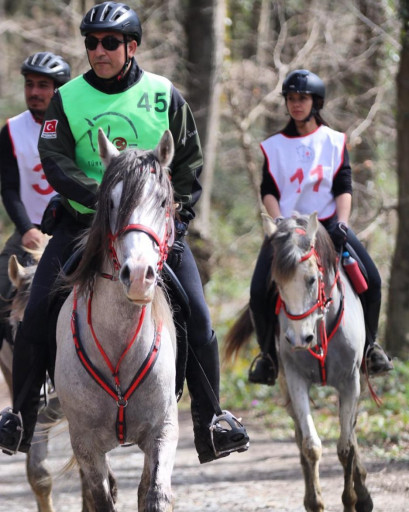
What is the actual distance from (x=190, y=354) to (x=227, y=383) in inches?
292

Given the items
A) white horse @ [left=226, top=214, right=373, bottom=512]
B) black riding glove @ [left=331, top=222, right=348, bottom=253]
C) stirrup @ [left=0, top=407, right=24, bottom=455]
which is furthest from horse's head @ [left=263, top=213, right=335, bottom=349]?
stirrup @ [left=0, top=407, right=24, bottom=455]

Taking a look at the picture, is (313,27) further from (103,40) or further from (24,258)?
(103,40)

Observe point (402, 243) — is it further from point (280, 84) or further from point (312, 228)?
point (312, 228)

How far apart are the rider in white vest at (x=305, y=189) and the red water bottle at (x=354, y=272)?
0.61 feet

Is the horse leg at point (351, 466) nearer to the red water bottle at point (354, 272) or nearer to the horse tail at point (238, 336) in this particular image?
the red water bottle at point (354, 272)

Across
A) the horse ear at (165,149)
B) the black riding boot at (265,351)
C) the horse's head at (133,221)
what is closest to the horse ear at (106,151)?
the horse's head at (133,221)

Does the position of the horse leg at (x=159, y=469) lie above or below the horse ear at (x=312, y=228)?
below

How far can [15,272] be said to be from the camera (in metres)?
6.61

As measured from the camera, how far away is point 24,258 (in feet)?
23.5

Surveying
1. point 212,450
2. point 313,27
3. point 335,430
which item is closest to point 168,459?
point 212,450

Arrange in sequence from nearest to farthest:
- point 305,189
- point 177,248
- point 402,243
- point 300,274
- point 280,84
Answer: point 177,248
point 300,274
point 305,189
point 402,243
point 280,84

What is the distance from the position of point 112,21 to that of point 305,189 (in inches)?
116

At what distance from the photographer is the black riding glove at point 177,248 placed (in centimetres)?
479

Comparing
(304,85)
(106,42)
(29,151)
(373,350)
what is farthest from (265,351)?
(106,42)
